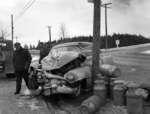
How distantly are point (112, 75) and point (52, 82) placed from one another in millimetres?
1704

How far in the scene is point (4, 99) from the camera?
755cm

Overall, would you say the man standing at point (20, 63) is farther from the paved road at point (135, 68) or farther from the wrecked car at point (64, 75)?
the paved road at point (135, 68)

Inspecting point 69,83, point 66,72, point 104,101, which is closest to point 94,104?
point 104,101

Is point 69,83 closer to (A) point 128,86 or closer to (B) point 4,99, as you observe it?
(A) point 128,86

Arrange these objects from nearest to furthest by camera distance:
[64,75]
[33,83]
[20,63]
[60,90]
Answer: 1. [60,90]
2. [64,75]
3. [33,83]
4. [20,63]

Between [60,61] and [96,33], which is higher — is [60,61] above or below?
below

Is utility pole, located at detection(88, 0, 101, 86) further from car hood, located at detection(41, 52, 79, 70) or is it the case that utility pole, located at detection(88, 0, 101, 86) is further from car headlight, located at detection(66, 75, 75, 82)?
car headlight, located at detection(66, 75, 75, 82)

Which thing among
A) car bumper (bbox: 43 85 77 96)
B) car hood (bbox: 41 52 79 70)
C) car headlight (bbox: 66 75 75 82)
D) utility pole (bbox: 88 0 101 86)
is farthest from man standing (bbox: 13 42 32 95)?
utility pole (bbox: 88 0 101 86)

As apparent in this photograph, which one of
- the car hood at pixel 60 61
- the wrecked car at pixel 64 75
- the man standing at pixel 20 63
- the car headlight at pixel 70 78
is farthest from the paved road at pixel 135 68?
the man standing at pixel 20 63

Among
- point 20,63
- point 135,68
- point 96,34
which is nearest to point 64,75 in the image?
point 96,34

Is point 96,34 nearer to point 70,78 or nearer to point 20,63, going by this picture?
point 70,78

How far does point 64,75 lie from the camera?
22.7 feet

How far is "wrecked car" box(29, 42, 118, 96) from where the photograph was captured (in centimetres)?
664

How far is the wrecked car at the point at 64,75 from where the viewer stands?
21.8 ft
